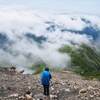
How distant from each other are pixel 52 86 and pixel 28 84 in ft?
6.27

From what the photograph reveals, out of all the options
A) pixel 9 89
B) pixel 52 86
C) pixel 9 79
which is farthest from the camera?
pixel 9 79

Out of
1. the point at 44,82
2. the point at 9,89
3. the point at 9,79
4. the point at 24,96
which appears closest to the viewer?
the point at 24,96

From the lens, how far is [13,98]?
26234mm

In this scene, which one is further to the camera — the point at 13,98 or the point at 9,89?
the point at 9,89

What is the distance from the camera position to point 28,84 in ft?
107

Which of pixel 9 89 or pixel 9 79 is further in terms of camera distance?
pixel 9 79

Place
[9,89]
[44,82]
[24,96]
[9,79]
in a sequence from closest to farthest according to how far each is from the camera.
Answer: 1. [24,96]
2. [44,82]
3. [9,89]
4. [9,79]

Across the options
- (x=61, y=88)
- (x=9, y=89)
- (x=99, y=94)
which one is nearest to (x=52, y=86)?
(x=61, y=88)

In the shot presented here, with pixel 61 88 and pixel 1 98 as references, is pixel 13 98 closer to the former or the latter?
pixel 1 98

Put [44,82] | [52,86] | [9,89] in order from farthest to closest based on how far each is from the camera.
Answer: [52,86]
[9,89]
[44,82]

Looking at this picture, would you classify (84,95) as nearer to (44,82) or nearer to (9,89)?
(44,82)

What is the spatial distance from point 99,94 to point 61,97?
2404mm

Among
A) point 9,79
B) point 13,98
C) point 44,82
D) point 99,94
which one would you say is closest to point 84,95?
point 99,94

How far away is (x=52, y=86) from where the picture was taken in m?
32.1
